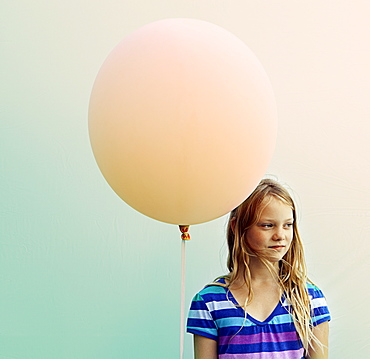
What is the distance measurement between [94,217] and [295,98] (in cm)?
64

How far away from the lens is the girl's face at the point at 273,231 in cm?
125

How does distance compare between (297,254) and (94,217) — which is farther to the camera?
(94,217)

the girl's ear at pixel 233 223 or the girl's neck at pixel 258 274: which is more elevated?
the girl's ear at pixel 233 223

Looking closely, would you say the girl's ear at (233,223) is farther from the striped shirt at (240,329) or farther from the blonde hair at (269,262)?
the striped shirt at (240,329)

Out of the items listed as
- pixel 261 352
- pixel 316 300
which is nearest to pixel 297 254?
pixel 316 300

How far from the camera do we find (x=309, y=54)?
5.16 ft

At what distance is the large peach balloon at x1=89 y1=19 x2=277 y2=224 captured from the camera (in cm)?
87

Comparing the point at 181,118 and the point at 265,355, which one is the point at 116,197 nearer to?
the point at 265,355

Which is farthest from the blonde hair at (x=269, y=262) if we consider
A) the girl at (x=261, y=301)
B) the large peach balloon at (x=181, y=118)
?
the large peach balloon at (x=181, y=118)

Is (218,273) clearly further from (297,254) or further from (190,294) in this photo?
(297,254)

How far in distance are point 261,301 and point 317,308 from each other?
5.7 inches

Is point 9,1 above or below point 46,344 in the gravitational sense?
above

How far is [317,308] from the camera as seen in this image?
4.33ft

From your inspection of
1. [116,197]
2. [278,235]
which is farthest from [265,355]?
[116,197]
